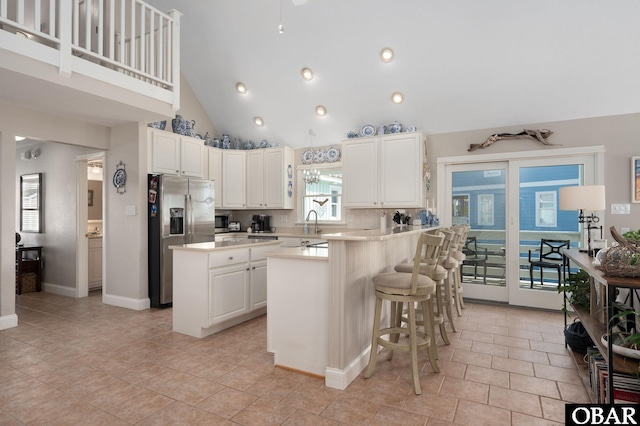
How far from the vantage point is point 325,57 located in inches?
186

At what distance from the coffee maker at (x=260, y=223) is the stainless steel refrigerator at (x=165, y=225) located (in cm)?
166

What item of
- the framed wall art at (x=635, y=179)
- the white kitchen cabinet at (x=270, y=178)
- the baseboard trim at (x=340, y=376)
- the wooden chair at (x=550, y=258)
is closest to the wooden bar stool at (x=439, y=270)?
the baseboard trim at (x=340, y=376)

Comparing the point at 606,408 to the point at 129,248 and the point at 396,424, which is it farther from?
the point at 129,248

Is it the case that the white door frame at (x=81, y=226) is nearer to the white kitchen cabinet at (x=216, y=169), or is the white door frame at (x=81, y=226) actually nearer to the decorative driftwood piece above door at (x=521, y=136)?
the white kitchen cabinet at (x=216, y=169)

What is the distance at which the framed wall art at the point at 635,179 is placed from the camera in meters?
4.05

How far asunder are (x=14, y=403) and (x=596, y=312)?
411 cm

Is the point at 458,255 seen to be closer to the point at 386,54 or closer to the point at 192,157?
the point at 386,54

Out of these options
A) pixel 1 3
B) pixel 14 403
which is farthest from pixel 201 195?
pixel 14 403

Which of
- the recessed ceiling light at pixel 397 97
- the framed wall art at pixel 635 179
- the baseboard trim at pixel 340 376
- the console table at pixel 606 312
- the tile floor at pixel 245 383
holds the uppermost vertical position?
the recessed ceiling light at pixel 397 97

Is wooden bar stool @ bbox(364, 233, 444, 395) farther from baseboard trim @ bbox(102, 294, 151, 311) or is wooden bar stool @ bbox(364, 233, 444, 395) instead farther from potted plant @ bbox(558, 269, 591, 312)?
baseboard trim @ bbox(102, 294, 151, 311)

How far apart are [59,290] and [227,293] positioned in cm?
373

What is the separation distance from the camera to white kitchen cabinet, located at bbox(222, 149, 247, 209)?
245 inches

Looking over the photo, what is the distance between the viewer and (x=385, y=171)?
505 centimetres

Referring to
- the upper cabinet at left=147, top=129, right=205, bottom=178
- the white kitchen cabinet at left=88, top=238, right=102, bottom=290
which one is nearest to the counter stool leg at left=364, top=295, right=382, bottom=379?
the upper cabinet at left=147, top=129, right=205, bottom=178
